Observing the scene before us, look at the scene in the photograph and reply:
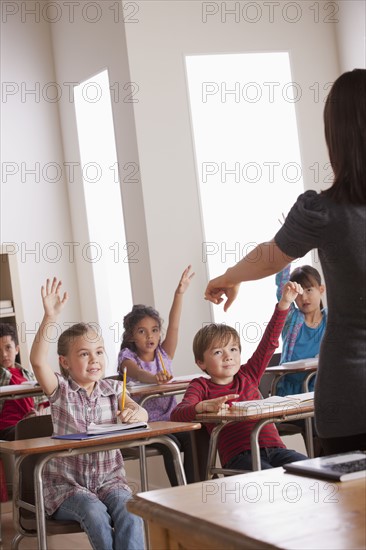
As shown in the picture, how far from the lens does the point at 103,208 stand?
18.8 ft

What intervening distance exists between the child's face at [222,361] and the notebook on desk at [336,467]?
73.7 inches

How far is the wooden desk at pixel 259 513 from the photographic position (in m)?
1.05

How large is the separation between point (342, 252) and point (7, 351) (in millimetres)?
3941

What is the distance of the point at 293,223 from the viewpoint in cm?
161

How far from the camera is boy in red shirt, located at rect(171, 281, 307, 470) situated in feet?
10.3

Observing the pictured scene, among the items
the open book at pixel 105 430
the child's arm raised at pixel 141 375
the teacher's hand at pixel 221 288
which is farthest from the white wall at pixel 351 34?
the teacher's hand at pixel 221 288

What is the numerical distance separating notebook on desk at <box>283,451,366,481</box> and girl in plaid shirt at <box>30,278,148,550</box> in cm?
140

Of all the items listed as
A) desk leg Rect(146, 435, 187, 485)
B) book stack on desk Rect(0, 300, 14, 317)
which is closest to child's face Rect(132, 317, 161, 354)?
book stack on desk Rect(0, 300, 14, 317)

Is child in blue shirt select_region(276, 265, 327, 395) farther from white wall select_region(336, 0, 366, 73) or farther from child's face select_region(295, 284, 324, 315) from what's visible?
white wall select_region(336, 0, 366, 73)

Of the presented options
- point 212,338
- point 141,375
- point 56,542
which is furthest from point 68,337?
point 56,542

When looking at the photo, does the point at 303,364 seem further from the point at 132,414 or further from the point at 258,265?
the point at 258,265

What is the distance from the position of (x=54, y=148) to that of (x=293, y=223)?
4573mm

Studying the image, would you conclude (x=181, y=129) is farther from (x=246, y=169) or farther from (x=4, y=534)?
(x=4, y=534)

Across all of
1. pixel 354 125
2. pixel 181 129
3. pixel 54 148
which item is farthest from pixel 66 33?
pixel 354 125
